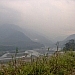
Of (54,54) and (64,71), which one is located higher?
(54,54)

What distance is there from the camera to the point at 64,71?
6.66m

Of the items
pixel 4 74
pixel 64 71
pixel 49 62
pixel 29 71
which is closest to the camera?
pixel 4 74

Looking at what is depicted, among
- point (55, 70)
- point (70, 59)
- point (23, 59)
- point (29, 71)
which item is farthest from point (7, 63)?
point (70, 59)

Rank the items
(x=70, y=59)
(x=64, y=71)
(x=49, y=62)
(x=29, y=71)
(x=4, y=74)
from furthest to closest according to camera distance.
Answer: (x=70, y=59), (x=49, y=62), (x=64, y=71), (x=29, y=71), (x=4, y=74)

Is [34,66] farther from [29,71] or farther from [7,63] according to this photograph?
[7,63]

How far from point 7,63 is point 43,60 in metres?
1.06

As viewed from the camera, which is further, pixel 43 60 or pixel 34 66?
pixel 43 60

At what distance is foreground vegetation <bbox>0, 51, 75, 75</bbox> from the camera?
6.11 metres

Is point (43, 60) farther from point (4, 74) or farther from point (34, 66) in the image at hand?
point (4, 74)

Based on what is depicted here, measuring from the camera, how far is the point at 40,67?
21.3 ft

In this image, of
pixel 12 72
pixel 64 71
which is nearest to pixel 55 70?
pixel 64 71

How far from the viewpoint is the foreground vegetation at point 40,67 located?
611 cm

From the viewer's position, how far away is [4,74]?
577cm

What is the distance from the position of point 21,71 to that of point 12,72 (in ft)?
0.77
